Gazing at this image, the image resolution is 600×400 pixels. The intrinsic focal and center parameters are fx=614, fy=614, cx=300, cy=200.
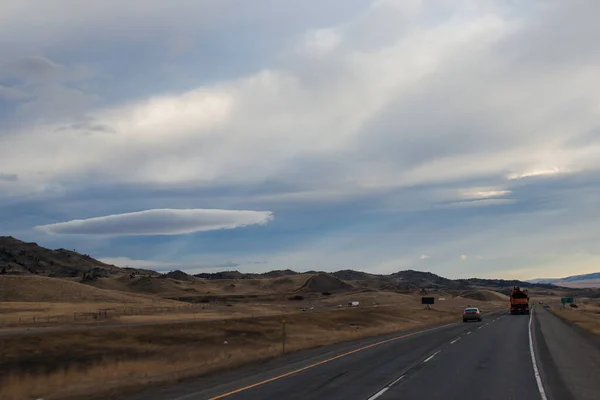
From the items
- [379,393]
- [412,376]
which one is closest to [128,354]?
[412,376]

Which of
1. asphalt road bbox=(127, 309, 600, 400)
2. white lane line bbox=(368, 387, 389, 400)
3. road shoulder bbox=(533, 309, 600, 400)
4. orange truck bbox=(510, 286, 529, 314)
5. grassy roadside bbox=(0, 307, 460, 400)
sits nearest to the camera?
white lane line bbox=(368, 387, 389, 400)

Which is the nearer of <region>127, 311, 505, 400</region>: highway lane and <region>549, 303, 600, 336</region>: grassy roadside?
<region>127, 311, 505, 400</region>: highway lane

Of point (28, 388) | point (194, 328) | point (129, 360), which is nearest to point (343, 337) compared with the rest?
point (194, 328)

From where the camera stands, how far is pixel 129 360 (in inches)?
1260

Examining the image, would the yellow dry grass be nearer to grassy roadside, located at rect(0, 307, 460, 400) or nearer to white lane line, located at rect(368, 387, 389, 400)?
grassy roadside, located at rect(0, 307, 460, 400)

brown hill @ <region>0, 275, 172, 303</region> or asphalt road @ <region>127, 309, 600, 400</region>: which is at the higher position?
brown hill @ <region>0, 275, 172, 303</region>

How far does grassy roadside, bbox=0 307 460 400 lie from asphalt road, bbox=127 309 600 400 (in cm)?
260

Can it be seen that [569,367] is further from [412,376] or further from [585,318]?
[585,318]

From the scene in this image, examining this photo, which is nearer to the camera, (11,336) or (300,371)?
(300,371)

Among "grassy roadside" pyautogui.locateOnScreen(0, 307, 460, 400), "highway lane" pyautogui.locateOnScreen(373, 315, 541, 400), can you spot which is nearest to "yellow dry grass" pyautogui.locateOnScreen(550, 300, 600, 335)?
"highway lane" pyautogui.locateOnScreen(373, 315, 541, 400)

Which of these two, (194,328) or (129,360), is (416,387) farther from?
(194,328)

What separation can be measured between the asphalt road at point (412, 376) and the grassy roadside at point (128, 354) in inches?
102

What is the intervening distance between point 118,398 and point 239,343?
24.2 meters

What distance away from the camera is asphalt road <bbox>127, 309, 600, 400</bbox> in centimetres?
1758
